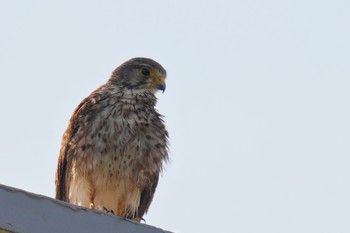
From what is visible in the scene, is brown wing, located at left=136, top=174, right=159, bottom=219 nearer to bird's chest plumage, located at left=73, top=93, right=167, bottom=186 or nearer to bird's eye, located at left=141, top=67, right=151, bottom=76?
bird's chest plumage, located at left=73, top=93, right=167, bottom=186

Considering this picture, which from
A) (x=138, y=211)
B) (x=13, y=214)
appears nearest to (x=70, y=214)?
(x=13, y=214)

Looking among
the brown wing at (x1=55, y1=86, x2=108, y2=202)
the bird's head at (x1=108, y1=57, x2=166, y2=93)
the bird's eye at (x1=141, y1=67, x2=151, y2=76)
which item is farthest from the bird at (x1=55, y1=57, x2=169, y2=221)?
the bird's eye at (x1=141, y1=67, x2=151, y2=76)

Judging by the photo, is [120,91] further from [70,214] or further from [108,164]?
[70,214]

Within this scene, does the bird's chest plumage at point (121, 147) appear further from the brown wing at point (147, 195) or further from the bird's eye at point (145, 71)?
the bird's eye at point (145, 71)

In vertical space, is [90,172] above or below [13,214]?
above

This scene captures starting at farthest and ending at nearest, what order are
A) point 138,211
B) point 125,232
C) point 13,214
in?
point 138,211 → point 125,232 → point 13,214

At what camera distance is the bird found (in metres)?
6.32

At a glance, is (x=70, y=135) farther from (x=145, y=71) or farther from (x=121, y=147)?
(x=145, y=71)

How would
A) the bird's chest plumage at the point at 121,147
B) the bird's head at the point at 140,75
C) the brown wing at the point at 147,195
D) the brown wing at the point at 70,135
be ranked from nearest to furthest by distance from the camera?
the bird's chest plumage at the point at 121,147
the brown wing at the point at 70,135
the brown wing at the point at 147,195
the bird's head at the point at 140,75

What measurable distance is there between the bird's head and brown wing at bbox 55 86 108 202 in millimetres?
473

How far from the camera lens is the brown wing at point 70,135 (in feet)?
21.3

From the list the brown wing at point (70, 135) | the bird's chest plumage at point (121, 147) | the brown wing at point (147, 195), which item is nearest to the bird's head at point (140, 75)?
the brown wing at point (70, 135)

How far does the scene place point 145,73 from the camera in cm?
741

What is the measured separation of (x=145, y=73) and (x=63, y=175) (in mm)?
1259
